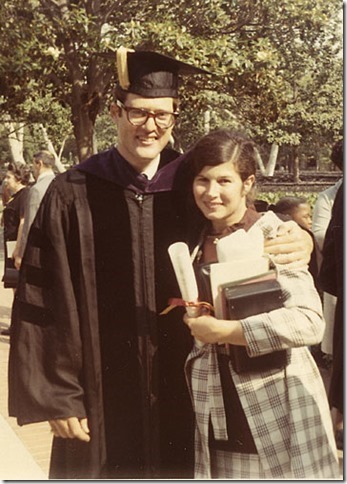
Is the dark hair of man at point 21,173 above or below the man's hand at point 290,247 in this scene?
above

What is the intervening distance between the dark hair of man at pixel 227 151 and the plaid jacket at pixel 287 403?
19cm

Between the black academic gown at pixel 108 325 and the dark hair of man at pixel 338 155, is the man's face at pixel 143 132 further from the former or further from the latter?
the dark hair of man at pixel 338 155

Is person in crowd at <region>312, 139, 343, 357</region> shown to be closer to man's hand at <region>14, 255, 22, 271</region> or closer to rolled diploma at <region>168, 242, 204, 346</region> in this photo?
rolled diploma at <region>168, 242, 204, 346</region>

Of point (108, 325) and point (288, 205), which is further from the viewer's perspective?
point (288, 205)

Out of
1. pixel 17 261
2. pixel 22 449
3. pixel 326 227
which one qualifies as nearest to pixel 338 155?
pixel 326 227

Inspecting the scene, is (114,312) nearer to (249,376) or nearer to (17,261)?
(249,376)

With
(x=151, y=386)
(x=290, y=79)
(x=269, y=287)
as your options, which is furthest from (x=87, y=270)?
(x=290, y=79)

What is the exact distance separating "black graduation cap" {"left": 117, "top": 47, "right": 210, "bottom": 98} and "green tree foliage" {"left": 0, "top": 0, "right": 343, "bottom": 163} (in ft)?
9.93

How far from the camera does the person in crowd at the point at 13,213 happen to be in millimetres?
6363

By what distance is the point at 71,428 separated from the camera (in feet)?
8.50

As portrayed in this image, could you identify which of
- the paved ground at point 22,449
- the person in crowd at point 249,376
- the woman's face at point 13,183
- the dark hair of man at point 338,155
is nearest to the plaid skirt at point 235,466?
the person in crowd at point 249,376

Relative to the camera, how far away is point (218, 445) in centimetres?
243

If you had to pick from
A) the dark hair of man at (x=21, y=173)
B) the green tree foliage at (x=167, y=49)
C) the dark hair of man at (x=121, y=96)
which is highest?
the green tree foliage at (x=167, y=49)

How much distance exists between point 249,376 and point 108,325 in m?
0.58
